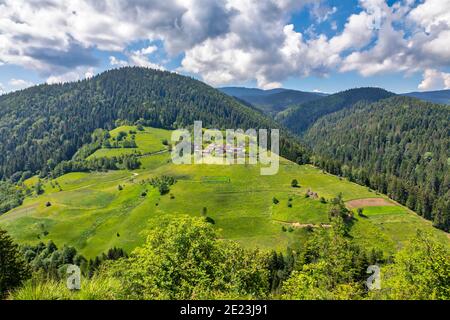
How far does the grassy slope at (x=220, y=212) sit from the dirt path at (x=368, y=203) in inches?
186

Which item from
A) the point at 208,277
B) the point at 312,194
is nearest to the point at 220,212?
the point at 312,194

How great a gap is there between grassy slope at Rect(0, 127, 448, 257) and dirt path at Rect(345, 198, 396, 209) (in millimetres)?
4729

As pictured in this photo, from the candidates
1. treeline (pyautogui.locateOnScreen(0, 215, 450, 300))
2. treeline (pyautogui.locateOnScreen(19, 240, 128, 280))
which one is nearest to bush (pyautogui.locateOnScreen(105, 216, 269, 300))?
treeline (pyautogui.locateOnScreen(0, 215, 450, 300))

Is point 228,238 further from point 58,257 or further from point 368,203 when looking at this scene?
point 368,203

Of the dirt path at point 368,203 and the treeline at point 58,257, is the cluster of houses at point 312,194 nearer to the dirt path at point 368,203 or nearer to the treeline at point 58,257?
the dirt path at point 368,203

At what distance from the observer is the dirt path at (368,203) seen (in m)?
151

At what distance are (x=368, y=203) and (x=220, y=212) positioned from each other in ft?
253

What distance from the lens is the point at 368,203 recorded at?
511 feet

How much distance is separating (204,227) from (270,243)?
316 feet

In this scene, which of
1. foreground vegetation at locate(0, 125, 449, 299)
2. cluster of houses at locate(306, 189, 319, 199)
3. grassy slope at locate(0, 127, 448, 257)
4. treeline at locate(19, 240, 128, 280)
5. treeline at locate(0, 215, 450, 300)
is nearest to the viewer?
treeline at locate(0, 215, 450, 300)

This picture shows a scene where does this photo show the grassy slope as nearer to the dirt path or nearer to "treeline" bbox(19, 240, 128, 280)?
the dirt path

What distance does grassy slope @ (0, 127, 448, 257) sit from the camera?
415ft

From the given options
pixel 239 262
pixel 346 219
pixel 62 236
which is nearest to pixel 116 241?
pixel 62 236
